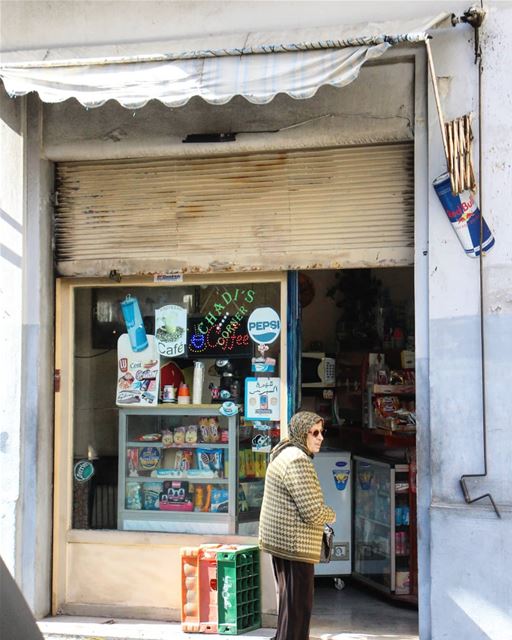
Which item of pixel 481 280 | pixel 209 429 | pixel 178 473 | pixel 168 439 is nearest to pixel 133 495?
pixel 178 473

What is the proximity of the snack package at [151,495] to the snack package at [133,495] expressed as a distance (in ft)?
0.13

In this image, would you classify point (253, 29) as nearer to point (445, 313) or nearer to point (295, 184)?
point (295, 184)

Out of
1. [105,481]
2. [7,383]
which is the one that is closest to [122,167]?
[7,383]

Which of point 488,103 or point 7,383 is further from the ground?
point 488,103

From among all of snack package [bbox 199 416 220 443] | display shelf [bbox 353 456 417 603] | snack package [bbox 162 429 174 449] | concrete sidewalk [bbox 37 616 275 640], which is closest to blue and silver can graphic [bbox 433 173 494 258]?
display shelf [bbox 353 456 417 603]

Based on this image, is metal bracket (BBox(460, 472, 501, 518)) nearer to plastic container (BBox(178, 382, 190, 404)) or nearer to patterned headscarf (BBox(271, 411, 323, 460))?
patterned headscarf (BBox(271, 411, 323, 460))

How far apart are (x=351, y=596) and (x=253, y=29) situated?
177 inches

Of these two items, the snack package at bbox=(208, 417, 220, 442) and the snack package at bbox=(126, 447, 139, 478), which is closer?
Result: the snack package at bbox=(208, 417, 220, 442)

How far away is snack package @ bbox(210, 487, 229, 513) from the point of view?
7.11 m

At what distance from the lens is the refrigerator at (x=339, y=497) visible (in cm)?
785

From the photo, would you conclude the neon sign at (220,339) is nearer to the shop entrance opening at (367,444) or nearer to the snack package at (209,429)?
the snack package at (209,429)

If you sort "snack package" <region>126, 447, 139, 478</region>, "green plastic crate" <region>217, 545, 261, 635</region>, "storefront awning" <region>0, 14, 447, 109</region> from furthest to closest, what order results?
1. "snack package" <region>126, 447, 139, 478</region>
2. "green plastic crate" <region>217, 545, 261, 635</region>
3. "storefront awning" <region>0, 14, 447, 109</region>

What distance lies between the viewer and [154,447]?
7.34 metres

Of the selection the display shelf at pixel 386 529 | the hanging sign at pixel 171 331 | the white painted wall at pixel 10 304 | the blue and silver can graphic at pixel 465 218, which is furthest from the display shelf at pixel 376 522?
the white painted wall at pixel 10 304
